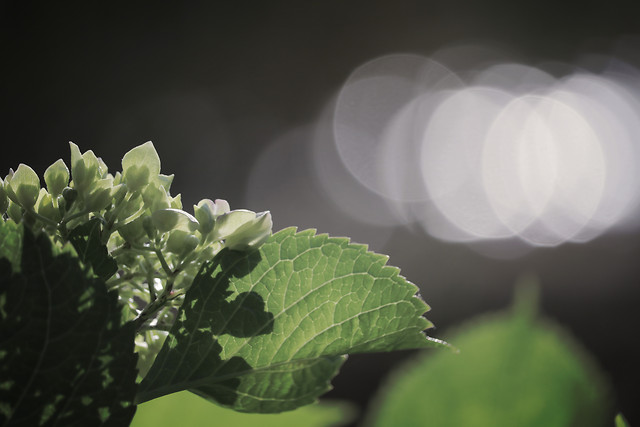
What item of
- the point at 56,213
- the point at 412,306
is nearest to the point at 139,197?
the point at 56,213

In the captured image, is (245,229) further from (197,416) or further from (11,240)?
(197,416)

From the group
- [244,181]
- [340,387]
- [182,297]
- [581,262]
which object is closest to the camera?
[182,297]

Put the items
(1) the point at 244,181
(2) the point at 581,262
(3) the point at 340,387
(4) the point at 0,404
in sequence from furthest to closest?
(1) the point at 244,181, (2) the point at 581,262, (3) the point at 340,387, (4) the point at 0,404

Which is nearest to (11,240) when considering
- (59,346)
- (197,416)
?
(59,346)

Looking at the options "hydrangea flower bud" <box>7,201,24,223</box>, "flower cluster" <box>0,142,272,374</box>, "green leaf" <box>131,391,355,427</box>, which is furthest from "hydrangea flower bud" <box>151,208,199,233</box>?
"green leaf" <box>131,391,355,427</box>

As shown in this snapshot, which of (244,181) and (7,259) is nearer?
(7,259)

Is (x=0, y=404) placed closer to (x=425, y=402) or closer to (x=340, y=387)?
(x=425, y=402)

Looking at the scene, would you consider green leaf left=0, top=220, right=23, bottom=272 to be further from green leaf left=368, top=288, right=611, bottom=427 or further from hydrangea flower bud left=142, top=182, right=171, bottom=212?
green leaf left=368, top=288, right=611, bottom=427

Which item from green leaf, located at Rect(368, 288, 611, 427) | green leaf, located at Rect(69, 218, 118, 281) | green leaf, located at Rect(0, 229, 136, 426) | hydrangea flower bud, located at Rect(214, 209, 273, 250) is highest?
hydrangea flower bud, located at Rect(214, 209, 273, 250)
